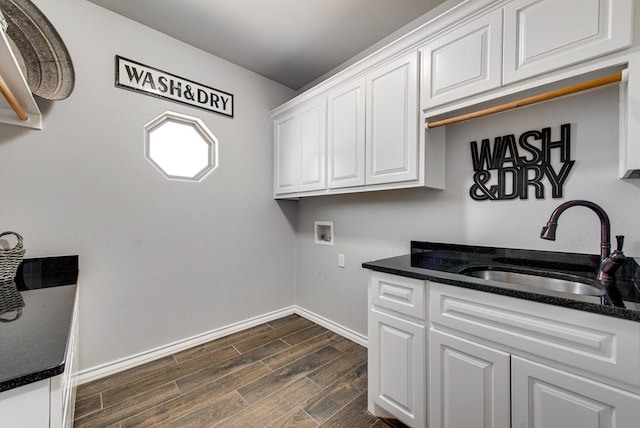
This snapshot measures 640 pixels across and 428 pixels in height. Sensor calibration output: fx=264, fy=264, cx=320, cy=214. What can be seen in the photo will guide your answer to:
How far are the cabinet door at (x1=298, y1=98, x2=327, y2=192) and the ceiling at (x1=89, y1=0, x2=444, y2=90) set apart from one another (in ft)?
1.72

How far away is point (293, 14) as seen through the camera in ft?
6.37

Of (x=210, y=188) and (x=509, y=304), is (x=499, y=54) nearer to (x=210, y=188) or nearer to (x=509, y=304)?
(x=509, y=304)

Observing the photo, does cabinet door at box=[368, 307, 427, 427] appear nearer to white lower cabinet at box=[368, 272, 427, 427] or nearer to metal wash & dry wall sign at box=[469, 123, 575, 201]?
white lower cabinet at box=[368, 272, 427, 427]

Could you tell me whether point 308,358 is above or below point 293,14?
below

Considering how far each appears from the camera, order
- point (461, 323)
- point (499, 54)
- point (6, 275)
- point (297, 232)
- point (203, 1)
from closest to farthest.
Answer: point (461, 323) → point (499, 54) → point (6, 275) → point (203, 1) → point (297, 232)

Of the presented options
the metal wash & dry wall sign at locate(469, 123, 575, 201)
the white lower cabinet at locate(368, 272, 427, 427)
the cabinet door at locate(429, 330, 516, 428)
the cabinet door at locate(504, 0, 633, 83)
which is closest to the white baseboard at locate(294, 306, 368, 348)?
the white lower cabinet at locate(368, 272, 427, 427)

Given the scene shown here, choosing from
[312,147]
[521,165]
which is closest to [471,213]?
[521,165]

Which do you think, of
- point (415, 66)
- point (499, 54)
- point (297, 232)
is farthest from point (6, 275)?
point (499, 54)

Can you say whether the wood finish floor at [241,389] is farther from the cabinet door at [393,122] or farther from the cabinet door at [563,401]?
the cabinet door at [393,122]

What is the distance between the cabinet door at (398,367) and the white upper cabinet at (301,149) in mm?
1240

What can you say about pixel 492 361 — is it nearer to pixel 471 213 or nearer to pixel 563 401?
pixel 563 401

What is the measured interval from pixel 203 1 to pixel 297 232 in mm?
2172

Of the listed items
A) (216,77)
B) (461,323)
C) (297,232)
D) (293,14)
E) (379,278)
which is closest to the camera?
(461,323)

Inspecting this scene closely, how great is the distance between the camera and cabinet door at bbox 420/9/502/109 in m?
1.32
